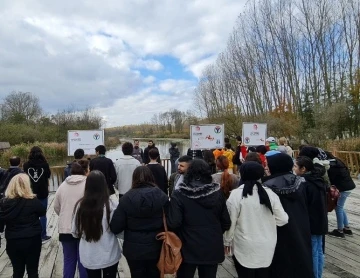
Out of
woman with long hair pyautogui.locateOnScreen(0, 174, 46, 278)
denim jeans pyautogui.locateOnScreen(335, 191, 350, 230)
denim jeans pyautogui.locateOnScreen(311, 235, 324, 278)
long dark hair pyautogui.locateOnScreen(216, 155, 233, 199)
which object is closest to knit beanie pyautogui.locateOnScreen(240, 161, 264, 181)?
long dark hair pyautogui.locateOnScreen(216, 155, 233, 199)

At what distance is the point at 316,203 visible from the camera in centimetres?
300

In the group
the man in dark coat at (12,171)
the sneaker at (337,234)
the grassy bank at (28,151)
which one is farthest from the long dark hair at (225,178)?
the grassy bank at (28,151)

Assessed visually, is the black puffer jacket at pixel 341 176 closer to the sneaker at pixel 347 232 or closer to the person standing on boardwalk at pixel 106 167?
the sneaker at pixel 347 232

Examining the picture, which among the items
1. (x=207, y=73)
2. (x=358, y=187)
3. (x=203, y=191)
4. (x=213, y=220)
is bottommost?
(x=358, y=187)

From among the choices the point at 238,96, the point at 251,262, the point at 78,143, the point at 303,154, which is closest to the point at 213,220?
the point at 251,262

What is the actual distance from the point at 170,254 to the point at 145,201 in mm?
489

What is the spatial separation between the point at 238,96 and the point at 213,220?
2846cm

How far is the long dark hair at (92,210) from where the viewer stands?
7.78ft

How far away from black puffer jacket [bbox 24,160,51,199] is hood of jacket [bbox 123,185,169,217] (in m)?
2.60

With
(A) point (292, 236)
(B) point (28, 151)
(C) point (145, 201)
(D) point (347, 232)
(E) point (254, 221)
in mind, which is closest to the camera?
(C) point (145, 201)

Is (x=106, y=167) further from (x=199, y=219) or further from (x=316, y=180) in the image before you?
(x=316, y=180)

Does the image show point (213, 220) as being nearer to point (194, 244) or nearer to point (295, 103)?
point (194, 244)

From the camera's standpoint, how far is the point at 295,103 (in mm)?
22703

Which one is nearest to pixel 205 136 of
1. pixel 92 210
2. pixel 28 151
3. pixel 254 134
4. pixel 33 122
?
pixel 254 134
